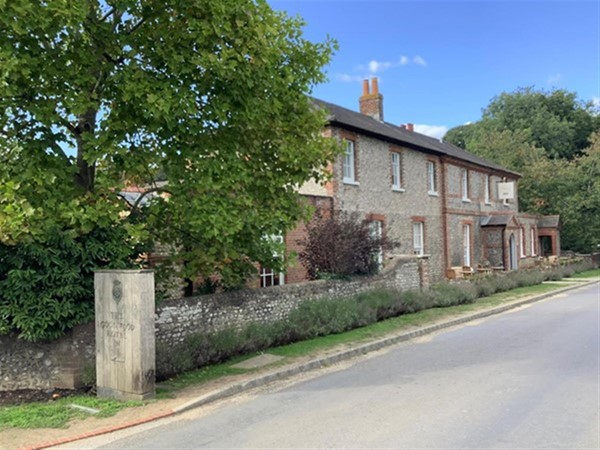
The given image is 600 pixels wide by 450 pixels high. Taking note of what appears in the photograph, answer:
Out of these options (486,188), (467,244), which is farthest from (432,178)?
(486,188)

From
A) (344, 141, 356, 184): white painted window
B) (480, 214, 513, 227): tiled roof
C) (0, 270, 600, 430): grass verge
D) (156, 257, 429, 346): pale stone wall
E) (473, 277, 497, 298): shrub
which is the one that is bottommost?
(0, 270, 600, 430): grass verge

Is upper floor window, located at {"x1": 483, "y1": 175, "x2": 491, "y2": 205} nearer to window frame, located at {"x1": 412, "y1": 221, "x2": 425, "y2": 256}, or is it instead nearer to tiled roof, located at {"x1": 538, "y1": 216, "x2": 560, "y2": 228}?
tiled roof, located at {"x1": 538, "y1": 216, "x2": 560, "y2": 228}

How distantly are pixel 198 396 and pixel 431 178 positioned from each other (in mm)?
21943

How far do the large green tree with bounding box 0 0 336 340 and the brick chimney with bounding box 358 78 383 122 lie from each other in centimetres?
2032

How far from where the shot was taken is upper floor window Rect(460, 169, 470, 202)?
100 feet

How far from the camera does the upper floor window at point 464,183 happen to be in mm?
30500

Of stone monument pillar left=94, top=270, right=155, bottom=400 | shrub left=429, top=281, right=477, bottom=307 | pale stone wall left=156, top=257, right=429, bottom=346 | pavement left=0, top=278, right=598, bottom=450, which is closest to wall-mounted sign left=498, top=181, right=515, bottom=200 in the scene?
shrub left=429, top=281, right=477, bottom=307

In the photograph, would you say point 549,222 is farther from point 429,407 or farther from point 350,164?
point 429,407

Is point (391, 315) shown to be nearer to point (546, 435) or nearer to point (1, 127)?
point (546, 435)

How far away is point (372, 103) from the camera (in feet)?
96.5

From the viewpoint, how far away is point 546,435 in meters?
5.58

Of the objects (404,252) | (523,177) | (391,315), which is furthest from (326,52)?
(523,177)

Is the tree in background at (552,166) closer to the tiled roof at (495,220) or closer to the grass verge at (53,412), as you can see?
the tiled roof at (495,220)

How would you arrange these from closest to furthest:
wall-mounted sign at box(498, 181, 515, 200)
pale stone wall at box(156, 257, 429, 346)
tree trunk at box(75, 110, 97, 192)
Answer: tree trunk at box(75, 110, 97, 192) → pale stone wall at box(156, 257, 429, 346) → wall-mounted sign at box(498, 181, 515, 200)
